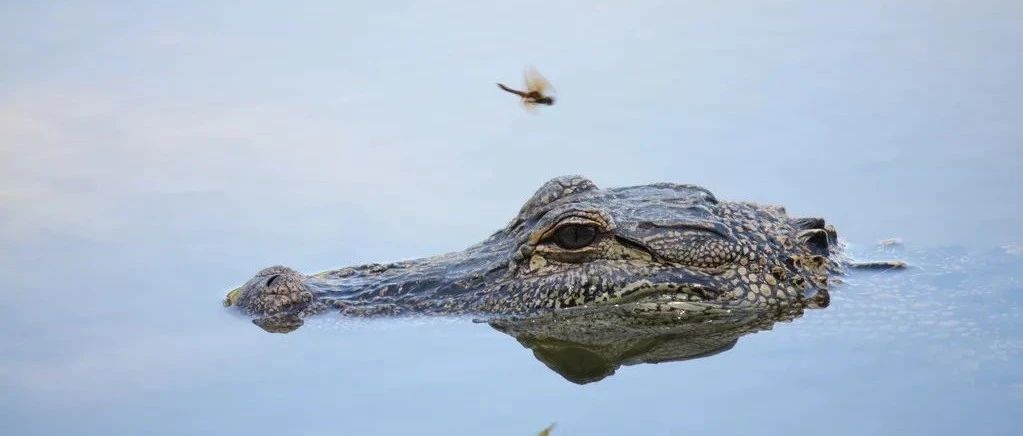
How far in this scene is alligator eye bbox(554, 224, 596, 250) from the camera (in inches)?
411

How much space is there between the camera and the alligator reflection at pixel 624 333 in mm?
10102

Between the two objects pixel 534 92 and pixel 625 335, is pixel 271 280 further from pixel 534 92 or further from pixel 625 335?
pixel 534 92

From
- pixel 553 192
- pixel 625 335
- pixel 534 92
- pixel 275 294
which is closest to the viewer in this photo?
pixel 625 335

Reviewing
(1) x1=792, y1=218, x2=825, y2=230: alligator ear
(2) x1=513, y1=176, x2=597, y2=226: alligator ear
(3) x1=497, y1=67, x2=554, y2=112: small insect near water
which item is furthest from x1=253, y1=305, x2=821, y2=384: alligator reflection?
(3) x1=497, y1=67, x2=554, y2=112: small insect near water

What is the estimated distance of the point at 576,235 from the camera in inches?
412

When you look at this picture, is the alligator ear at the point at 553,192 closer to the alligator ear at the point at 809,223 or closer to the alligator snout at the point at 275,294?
the alligator ear at the point at 809,223

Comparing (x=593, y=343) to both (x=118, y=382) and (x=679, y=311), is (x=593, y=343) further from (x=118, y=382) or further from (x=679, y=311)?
(x=118, y=382)

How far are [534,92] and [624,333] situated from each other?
4244 mm

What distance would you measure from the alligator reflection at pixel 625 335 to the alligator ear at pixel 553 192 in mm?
764

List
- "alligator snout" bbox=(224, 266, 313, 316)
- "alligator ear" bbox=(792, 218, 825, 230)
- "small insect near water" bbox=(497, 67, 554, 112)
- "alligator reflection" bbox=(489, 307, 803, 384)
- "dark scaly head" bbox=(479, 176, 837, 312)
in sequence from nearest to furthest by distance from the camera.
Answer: "alligator reflection" bbox=(489, 307, 803, 384), "dark scaly head" bbox=(479, 176, 837, 312), "alligator snout" bbox=(224, 266, 313, 316), "alligator ear" bbox=(792, 218, 825, 230), "small insect near water" bbox=(497, 67, 554, 112)

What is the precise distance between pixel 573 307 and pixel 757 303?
44.8 inches

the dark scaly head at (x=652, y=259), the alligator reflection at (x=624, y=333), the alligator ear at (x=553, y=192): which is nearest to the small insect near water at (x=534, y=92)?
the alligator ear at (x=553, y=192)

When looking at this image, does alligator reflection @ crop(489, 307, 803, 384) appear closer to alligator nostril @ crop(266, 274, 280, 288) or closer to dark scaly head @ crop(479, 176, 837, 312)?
dark scaly head @ crop(479, 176, 837, 312)

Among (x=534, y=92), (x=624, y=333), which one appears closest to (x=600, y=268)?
(x=624, y=333)
